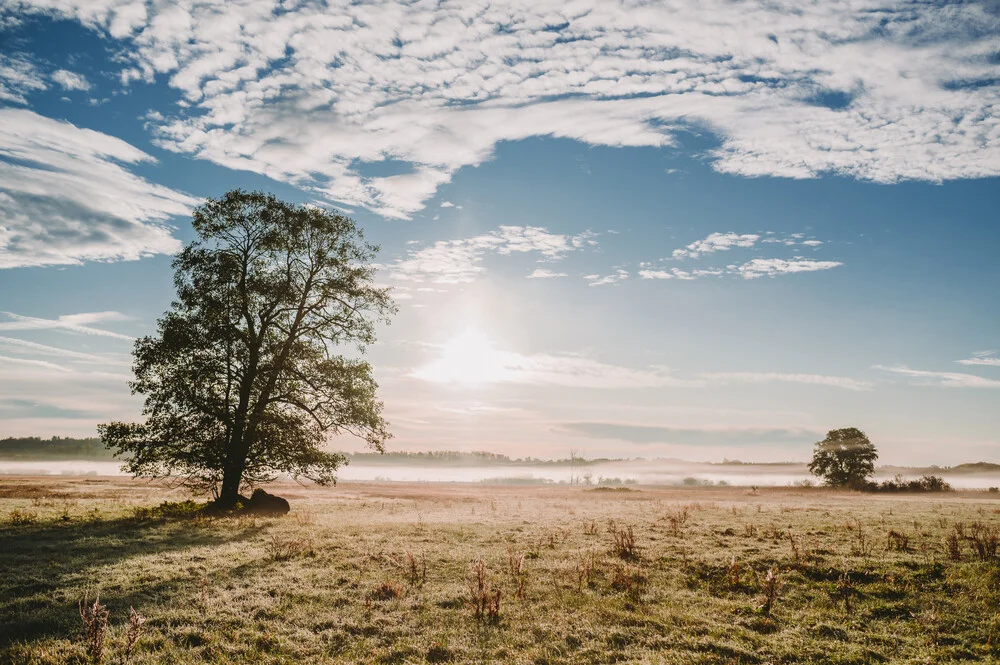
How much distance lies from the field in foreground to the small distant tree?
62435 mm

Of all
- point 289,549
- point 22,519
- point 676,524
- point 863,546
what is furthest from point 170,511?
point 863,546

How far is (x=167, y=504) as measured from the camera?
26.1m

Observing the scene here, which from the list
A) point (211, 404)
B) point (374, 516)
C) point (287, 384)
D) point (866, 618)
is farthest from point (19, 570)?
point (866, 618)

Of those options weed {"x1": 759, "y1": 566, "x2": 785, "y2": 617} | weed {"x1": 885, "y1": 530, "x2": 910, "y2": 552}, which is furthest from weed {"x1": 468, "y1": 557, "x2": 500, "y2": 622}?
weed {"x1": 885, "y1": 530, "x2": 910, "y2": 552}

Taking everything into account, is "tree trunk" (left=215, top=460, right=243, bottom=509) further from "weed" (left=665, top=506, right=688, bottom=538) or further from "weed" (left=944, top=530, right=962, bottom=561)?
"weed" (left=944, top=530, right=962, bottom=561)

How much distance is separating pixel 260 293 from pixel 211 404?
6005 millimetres

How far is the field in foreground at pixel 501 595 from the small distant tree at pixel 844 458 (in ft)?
205

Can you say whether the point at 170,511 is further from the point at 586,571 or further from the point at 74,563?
the point at 586,571

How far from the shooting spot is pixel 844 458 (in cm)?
7500

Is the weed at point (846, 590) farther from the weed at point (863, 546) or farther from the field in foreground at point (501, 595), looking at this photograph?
the weed at point (863, 546)

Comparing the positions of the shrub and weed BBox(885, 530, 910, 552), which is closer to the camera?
weed BBox(885, 530, 910, 552)

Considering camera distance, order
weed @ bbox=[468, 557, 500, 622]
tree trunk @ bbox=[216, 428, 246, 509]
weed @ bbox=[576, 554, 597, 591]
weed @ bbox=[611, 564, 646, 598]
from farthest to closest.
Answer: tree trunk @ bbox=[216, 428, 246, 509]
weed @ bbox=[576, 554, 597, 591]
weed @ bbox=[611, 564, 646, 598]
weed @ bbox=[468, 557, 500, 622]

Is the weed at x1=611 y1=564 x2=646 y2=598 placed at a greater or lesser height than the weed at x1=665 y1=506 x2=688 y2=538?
greater

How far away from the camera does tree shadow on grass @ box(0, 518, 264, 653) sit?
10.7 meters
